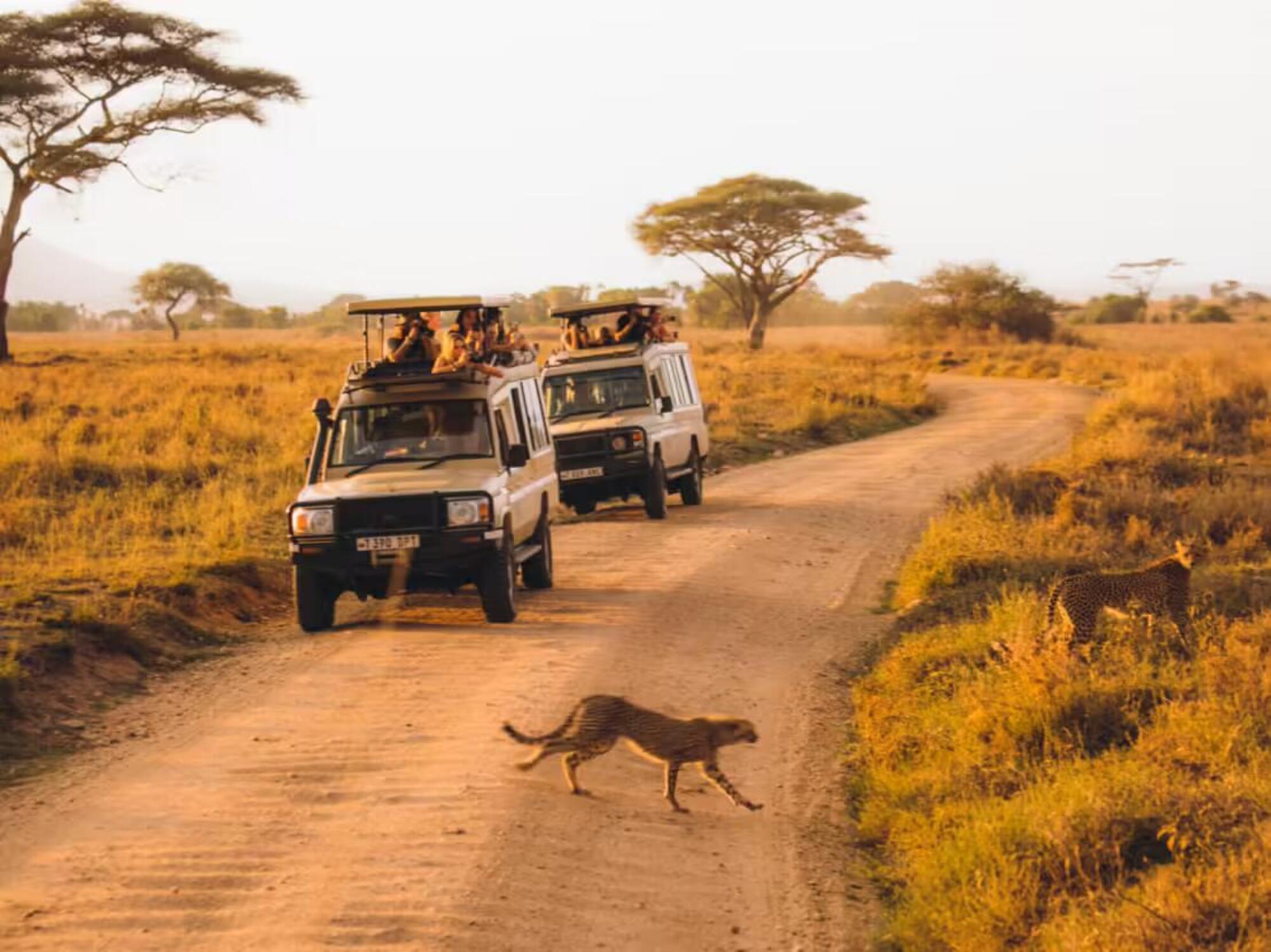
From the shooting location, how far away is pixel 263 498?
17266 millimetres

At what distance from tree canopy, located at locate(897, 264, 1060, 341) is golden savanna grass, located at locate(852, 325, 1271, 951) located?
51.2 m

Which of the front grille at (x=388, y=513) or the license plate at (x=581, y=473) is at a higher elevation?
the front grille at (x=388, y=513)

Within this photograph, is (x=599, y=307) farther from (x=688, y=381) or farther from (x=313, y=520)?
(x=313, y=520)

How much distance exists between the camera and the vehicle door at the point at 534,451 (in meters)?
12.3

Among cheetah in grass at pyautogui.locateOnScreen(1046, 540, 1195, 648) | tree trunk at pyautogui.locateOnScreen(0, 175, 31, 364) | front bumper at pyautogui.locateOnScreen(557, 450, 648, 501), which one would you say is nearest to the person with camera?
front bumper at pyautogui.locateOnScreen(557, 450, 648, 501)

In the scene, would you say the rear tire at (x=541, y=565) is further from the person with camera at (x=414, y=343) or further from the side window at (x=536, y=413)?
the person with camera at (x=414, y=343)

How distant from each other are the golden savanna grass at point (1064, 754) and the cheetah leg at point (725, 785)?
0.53 m

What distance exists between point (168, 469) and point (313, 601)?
856 centimetres

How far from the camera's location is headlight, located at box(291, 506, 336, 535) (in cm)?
1084

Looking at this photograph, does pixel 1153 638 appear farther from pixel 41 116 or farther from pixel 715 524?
pixel 41 116

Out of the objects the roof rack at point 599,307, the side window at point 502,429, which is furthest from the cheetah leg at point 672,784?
the roof rack at point 599,307

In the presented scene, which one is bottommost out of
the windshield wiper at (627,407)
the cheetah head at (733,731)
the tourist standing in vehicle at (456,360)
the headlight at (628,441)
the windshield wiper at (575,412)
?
the cheetah head at (733,731)

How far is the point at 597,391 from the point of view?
1773 cm

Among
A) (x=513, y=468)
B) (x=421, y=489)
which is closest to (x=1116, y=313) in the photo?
(x=513, y=468)
